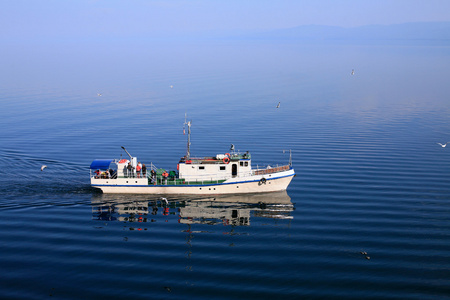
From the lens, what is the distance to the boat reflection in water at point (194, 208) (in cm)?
5350

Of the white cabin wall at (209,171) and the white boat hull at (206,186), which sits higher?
the white cabin wall at (209,171)

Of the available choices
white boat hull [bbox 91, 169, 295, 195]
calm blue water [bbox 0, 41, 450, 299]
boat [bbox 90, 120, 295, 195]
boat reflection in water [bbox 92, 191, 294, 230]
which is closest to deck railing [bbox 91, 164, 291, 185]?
boat [bbox 90, 120, 295, 195]

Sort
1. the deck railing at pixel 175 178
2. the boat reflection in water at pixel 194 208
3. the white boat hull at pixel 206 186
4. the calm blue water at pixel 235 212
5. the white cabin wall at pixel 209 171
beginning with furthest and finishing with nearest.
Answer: the white cabin wall at pixel 209 171
the deck railing at pixel 175 178
the white boat hull at pixel 206 186
the boat reflection in water at pixel 194 208
the calm blue water at pixel 235 212

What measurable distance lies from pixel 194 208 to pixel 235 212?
495 centimetres

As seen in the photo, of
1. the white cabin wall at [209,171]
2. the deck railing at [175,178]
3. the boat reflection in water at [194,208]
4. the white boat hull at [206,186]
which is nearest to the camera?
the boat reflection in water at [194,208]

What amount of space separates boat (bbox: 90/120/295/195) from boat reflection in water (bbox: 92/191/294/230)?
3.24 feet

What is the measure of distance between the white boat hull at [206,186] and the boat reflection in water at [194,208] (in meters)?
0.89

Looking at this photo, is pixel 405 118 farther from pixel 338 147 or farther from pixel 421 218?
pixel 421 218

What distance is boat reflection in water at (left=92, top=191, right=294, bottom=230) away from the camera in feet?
176

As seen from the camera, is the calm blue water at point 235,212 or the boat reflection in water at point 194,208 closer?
the calm blue water at point 235,212

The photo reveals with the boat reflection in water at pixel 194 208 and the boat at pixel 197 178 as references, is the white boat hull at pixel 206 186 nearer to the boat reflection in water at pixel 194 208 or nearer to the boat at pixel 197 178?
the boat at pixel 197 178

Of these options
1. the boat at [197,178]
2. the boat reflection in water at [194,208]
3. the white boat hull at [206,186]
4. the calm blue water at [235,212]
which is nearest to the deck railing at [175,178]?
the boat at [197,178]

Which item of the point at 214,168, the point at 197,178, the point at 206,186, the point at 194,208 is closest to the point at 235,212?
the point at 194,208

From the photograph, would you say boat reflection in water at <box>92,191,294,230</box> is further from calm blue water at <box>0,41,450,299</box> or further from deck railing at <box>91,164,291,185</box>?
deck railing at <box>91,164,291,185</box>
